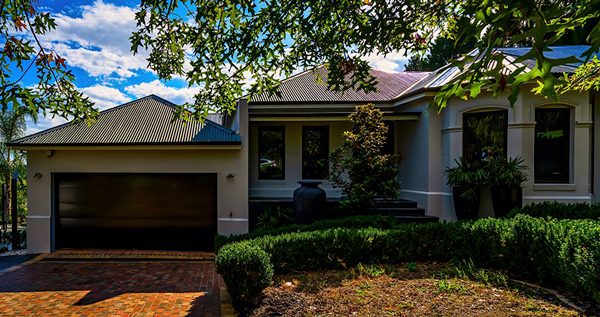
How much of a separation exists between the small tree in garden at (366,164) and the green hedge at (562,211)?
9.87ft

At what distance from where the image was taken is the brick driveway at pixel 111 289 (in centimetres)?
588

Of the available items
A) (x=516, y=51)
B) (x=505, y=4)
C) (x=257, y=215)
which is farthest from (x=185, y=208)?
(x=516, y=51)

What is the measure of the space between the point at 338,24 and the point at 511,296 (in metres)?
4.67

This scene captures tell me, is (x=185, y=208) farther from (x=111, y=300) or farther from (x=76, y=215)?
(x=111, y=300)

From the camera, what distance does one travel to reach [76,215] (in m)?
10.4

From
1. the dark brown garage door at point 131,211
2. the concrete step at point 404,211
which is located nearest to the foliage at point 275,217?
the dark brown garage door at point 131,211

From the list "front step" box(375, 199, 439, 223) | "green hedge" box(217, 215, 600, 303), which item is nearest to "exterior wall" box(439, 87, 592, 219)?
"front step" box(375, 199, 439, 223)

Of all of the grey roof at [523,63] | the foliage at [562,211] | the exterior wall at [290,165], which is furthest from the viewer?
the exterior wall at [290,165]

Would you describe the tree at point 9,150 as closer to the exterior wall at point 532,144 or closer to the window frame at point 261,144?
the window frame at point 261,144

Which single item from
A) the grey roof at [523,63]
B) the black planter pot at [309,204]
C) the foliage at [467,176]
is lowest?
the black planter pot at [309,204]

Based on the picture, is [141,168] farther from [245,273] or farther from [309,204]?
[245,273]

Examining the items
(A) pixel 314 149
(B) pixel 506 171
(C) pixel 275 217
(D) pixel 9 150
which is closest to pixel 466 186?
(B) pixel 506 171

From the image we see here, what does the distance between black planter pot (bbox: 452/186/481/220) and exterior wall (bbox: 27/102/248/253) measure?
6.12 metres

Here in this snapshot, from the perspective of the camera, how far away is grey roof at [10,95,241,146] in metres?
9.80
